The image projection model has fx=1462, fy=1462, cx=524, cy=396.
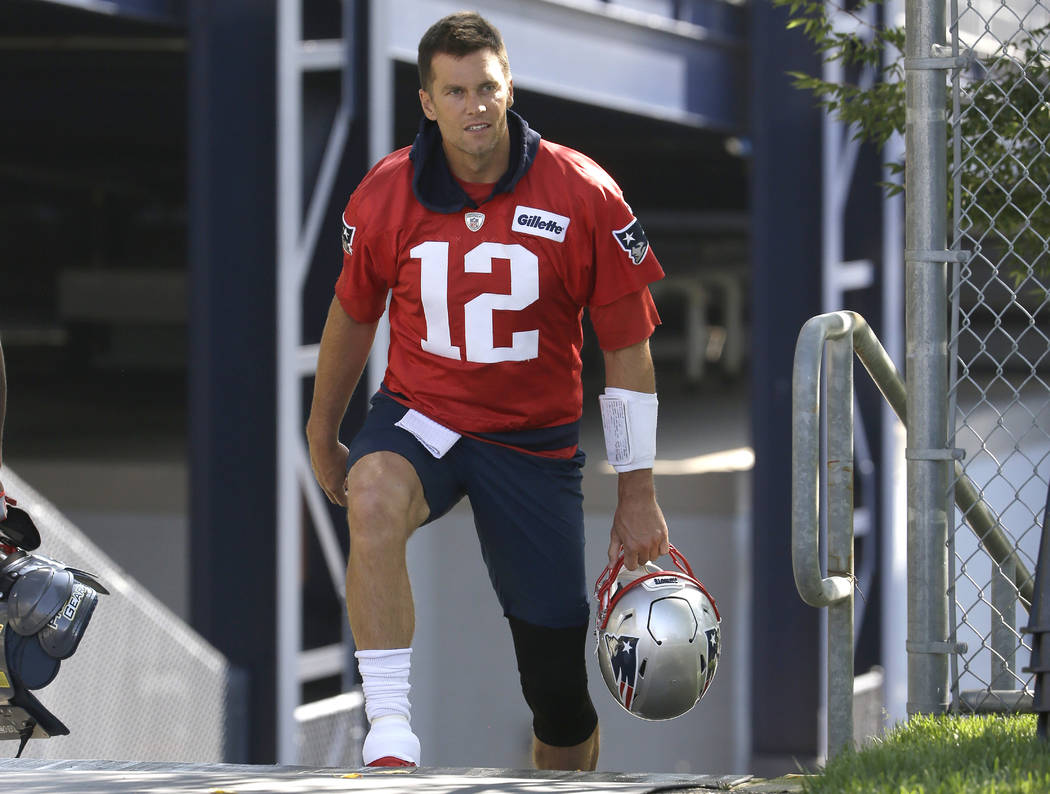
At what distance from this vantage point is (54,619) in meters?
3.56

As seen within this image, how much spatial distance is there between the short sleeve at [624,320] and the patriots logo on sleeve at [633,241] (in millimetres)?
88

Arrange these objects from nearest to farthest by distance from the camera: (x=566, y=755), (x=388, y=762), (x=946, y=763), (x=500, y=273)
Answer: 1. (x=946, y=763)
2. (x=388, y=762)
3. (x=500, y=273)
4. (x=566, y=755)

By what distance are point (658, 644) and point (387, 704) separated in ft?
2.24

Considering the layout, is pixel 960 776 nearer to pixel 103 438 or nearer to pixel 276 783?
pixel 276 783

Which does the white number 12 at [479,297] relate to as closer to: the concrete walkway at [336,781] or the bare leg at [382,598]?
the bare leg at [382,598]

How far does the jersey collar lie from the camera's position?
3750 millimetres

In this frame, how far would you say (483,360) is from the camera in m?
3.80

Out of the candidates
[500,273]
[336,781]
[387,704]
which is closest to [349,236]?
[500,273]

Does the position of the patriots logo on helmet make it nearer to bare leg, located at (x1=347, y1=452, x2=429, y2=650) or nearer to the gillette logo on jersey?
bare leg, located at (x1=347, y1=452, x2=429, y2=650)

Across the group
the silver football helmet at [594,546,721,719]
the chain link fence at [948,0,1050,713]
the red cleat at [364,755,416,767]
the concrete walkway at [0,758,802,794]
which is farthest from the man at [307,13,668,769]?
the chain link fence at [948,0,1050,713]

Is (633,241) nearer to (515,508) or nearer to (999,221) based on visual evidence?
(515,508)

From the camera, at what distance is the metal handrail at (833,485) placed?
3.38 meters

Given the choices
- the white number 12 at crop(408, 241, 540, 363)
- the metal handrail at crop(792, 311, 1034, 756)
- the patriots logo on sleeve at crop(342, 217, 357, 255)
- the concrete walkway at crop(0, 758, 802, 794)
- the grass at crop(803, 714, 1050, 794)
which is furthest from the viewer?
the patriots logo on sleeve at crop(342, 217, 357, 255)

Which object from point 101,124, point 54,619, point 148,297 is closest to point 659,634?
point 54,619
